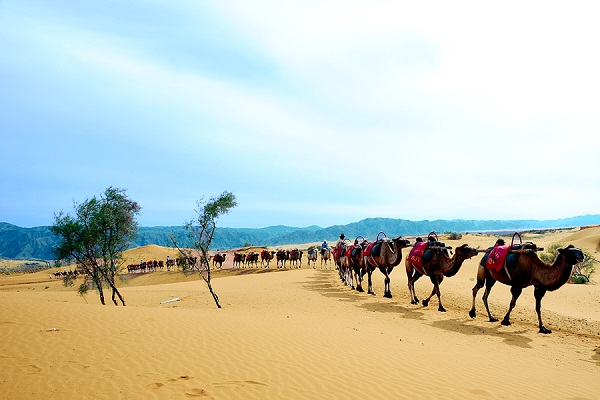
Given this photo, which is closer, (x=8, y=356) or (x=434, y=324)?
(x=8, y=356)

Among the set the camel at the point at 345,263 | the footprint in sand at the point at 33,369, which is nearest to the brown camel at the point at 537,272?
the camel at the point at 345,263

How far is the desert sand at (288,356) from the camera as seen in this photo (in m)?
6.39

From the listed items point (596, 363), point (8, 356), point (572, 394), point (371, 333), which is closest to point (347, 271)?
point (371, 333)

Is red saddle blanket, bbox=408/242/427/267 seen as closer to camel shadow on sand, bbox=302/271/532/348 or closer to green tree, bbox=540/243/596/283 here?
camel shadow on sand, bbox=302/271/532/348

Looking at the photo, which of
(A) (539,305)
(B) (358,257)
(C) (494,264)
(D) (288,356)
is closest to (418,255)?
(C) (494,264)

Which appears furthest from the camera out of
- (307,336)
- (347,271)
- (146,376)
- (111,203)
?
(347,271)

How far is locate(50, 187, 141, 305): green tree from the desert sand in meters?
7.26

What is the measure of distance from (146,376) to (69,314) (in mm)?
5767

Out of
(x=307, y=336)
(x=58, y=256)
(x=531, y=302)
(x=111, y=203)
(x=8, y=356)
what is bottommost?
(x=531, y=302)

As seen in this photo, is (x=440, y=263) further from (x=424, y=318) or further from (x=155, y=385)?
(x=155, y=385)

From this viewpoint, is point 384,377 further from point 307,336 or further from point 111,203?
point 111,203

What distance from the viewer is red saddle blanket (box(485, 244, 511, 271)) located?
13.1 metres

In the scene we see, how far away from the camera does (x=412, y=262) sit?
16.6 m

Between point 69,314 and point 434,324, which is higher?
point 69,314
